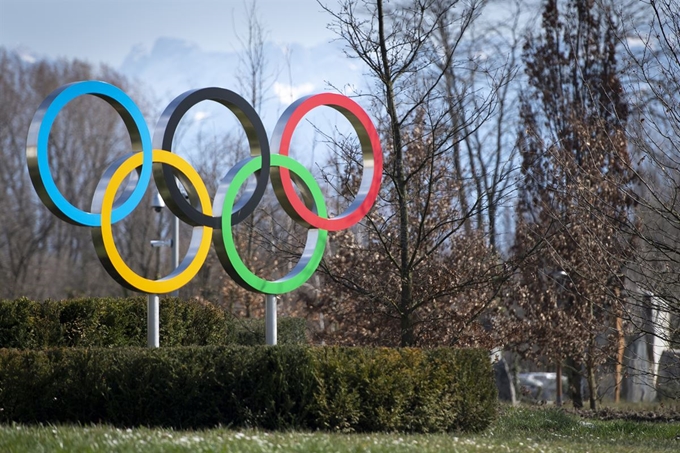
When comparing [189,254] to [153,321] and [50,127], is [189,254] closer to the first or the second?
[153,321]

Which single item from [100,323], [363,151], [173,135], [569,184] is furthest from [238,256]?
[569,184]

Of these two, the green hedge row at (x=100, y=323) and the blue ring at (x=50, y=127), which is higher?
the blue ring at (x=50, y=127)

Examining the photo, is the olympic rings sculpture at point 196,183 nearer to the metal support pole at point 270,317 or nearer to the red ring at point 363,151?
the red ring at point 363,151

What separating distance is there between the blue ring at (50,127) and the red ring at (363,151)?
5.51ft

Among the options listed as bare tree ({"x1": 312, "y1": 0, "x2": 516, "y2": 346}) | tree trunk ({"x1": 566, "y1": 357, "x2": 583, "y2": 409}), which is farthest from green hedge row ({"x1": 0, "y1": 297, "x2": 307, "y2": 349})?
tree trunk ({"x1": 566, "y1": 357, "x2": 583, "y2": 409})

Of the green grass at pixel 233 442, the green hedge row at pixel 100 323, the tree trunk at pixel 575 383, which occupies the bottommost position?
the tree trunk at pixel 575 383

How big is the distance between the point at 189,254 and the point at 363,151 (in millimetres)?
2785

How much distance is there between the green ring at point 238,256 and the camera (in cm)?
939

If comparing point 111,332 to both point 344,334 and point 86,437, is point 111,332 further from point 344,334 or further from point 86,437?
point 86,437

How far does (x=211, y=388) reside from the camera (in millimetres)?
8031

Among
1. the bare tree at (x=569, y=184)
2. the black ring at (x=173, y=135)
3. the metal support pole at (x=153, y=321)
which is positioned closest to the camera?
the black ring at (x=173, y=135)

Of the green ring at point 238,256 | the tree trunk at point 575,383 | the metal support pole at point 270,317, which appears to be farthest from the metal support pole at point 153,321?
the tree trunk at point 575,383

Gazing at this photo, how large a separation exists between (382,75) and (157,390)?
569cm

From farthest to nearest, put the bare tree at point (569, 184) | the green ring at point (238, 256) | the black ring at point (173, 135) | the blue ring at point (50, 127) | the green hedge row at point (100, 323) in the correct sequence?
the bare tree at point (569, 184) → the green hedge row at point (100, 323) → the green ring at point (238, 256) → the black ring at point (173, 135) → the blue ring at point (50, 127)
